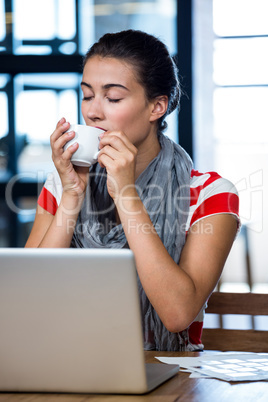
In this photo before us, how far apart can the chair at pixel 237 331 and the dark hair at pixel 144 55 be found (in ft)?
1.74

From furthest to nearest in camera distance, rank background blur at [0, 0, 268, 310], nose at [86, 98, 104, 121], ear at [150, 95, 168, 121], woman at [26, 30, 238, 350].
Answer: background blur at [0, 0, 268, 310], ear at [150, 95, 168, 121], nose at [86, 98, 104, 121], woman at [26, 30, 238, 350]

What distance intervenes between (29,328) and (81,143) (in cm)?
56

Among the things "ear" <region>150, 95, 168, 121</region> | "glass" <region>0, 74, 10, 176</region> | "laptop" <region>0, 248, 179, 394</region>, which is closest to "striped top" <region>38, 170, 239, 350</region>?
"ear" <region>150, 95, 168, 121</region>

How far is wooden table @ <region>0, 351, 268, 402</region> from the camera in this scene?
0.78 metres

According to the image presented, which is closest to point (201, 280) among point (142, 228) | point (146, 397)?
point (142, 228)

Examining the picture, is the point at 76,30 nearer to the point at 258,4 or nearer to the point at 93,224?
the point at 93,224

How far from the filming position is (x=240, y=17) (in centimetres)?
499

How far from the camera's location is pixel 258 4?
493cm

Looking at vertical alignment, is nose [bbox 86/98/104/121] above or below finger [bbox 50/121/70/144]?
above

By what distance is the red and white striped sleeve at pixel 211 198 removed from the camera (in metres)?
1.40

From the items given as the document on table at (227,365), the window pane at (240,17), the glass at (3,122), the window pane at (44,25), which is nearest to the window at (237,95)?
the window pane at (240,17)

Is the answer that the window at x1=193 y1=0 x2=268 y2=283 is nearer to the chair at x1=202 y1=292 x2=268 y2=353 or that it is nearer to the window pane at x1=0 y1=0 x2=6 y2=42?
the window pane at x1=0 y1=0 x2=6 y2=42

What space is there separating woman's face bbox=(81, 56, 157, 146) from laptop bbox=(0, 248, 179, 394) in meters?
0.67

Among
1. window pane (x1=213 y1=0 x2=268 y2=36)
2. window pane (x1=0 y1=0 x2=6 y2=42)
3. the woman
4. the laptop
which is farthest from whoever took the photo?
window pane (x1=213 y1=0 x2=268 y2=36)
